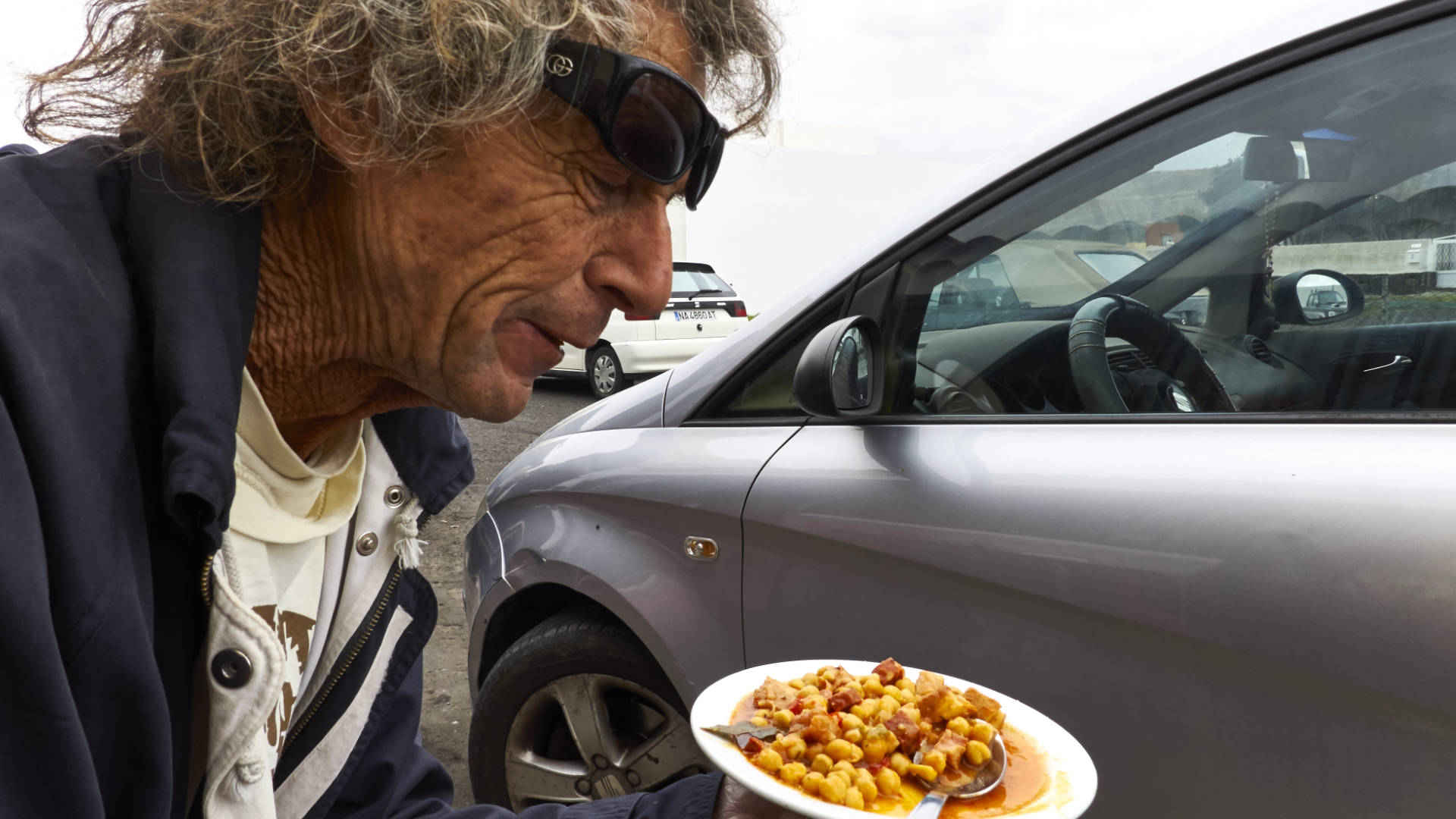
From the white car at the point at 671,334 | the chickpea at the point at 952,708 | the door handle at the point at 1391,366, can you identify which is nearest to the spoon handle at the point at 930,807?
the chickpea at the point at 952,708

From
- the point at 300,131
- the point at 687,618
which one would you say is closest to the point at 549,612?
the point at 687,618

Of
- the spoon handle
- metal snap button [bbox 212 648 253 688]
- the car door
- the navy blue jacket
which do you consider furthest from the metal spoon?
metal snap button [bbox 212 648 253 688]

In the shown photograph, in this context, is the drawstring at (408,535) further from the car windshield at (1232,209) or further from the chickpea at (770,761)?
the car windshield at (1232,209)

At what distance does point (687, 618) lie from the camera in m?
2.18

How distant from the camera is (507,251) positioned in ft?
3.86

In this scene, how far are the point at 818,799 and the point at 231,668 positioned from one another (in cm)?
61

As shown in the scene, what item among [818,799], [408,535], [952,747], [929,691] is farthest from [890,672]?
[408,535]

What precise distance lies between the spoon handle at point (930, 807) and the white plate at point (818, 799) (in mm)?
66

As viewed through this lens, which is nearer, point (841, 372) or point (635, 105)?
point (635, 105)

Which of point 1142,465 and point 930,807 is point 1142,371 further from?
point 930,807

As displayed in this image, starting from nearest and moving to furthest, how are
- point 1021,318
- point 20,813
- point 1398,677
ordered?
point 20,813
point 1398,677
point 1021,318

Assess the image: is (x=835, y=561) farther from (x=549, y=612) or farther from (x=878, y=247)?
(x=549, y=612)

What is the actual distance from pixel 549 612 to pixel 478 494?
195 inches

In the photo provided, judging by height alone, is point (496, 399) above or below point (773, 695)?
above
